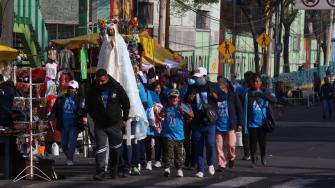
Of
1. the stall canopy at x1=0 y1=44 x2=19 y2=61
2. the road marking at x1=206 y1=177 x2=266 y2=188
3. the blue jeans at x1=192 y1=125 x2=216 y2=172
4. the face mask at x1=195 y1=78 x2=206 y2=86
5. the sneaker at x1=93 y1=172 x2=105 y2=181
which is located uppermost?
the stall canopy at x1=0 y1=44 x2=19 y2=61

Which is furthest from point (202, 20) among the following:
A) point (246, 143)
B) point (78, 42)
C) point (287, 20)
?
point (246, 143)

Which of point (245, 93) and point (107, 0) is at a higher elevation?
point (107, 0)

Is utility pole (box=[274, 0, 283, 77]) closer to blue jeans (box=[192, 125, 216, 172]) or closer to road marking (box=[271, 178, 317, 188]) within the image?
blue jeans (box=[192, 125, 216, 172])

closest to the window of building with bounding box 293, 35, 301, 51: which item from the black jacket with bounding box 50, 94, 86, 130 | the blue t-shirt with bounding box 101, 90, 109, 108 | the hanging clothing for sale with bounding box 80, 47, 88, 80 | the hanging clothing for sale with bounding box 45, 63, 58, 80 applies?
the hanging clothing for sale with bounding box 80, 47, 88, 80

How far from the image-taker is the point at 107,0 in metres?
42.7

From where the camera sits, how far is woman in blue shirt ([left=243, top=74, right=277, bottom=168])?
19.2 metres

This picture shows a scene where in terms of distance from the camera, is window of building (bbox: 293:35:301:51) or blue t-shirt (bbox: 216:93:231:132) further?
window of building (bbox: 293:35:301:51)

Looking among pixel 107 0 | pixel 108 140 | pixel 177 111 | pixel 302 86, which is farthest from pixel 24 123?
pixel 302 86

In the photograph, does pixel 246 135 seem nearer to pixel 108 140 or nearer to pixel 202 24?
pixel 108 140

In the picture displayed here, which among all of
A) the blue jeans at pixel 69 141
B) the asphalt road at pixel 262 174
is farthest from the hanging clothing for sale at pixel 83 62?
the blue jeans at pixel 69 141

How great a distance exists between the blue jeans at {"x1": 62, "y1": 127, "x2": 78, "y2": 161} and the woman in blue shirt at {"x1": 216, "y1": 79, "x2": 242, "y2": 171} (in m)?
2.93

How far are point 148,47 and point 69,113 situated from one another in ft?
18.7

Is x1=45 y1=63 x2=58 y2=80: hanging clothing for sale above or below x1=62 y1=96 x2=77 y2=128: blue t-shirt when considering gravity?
above

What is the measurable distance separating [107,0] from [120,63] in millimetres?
25940
